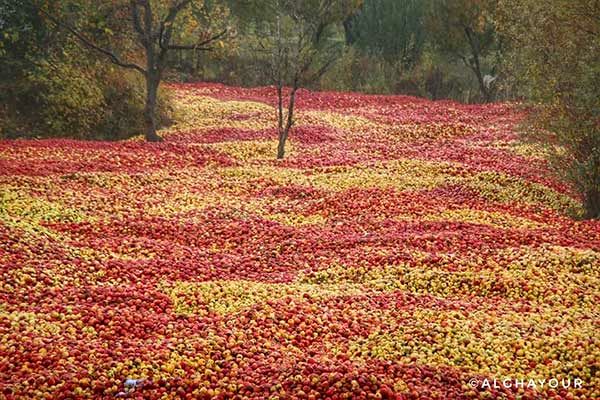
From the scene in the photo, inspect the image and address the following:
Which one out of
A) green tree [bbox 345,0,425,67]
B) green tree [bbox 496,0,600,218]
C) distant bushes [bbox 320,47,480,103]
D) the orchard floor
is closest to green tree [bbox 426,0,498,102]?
distant bushes [bbox 320,47,480,103]

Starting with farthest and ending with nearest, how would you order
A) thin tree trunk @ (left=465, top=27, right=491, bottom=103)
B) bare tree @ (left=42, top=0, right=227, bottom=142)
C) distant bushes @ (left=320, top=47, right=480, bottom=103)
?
distant bushes @ (left=320, top=47, right=480, bottom=103), thin tree trunk @ (left=465, top=27, right=491, bottom=103), bare tree @ (left=42, top=0, right=227, bottom=142)

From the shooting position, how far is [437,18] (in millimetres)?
32156

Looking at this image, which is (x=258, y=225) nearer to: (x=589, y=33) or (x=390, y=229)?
(x=390, y=229)

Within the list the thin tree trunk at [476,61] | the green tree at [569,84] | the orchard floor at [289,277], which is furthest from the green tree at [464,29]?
the green tree at [569,84]

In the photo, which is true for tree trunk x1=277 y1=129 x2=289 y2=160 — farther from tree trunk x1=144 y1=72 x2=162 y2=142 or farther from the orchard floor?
tree trunk x1=144 y1=72 x2=162 y2=142

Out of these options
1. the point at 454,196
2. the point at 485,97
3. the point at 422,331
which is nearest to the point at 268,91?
the point at 485,97

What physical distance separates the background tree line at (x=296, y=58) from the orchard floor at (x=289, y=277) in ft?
6.81

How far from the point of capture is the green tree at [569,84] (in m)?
12.6

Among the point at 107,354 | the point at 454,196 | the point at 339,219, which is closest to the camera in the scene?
the point at 107,354

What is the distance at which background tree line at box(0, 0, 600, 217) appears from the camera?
524 inches

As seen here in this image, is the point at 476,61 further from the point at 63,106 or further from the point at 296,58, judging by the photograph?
the point at 63,106

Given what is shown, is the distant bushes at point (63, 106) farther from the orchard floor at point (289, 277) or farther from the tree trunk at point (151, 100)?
the orchard floor at point (289, 277)

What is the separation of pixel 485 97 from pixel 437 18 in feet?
14.6

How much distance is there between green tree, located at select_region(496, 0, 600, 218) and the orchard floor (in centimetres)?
104
